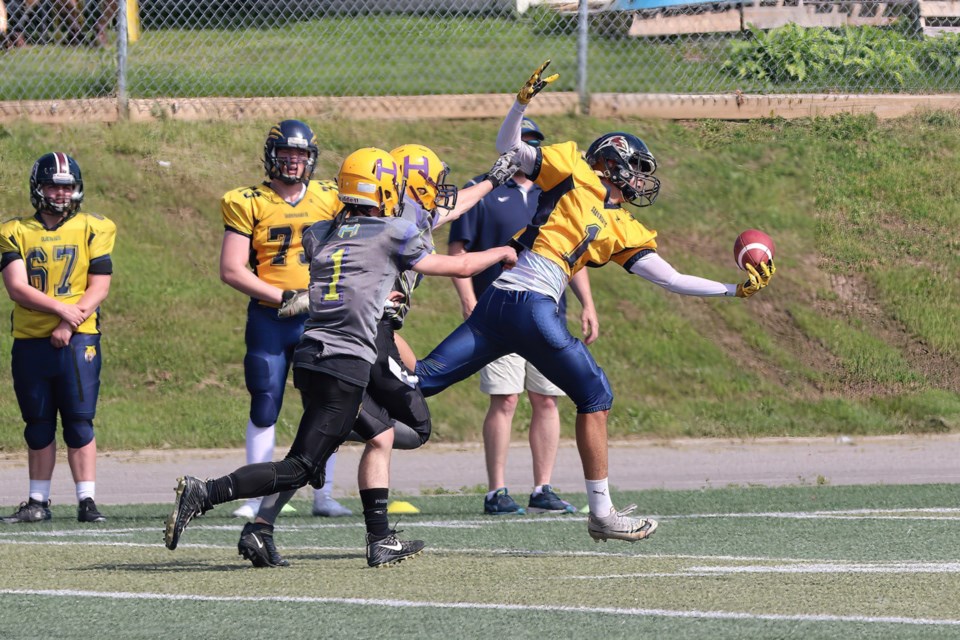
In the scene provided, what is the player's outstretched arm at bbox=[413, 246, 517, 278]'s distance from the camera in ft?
19.8

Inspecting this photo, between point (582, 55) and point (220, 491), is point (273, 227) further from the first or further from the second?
point (582, 55)

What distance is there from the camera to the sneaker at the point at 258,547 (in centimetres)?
606

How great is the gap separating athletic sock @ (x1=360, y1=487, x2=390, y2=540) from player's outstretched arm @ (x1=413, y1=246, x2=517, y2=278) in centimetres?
97

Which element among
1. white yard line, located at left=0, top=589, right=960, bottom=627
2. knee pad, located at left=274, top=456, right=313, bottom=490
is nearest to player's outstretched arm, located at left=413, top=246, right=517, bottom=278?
knee pad, located at left=274, top=456, right=313, bottom=490

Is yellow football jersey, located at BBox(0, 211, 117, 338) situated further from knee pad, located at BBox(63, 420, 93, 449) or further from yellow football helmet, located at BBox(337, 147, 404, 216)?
yellow football helmet, located at BBox(337, 147, 404, 216)

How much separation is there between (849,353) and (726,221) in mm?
2008

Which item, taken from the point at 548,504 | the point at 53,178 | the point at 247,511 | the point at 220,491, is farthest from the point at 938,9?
the point at 220,491

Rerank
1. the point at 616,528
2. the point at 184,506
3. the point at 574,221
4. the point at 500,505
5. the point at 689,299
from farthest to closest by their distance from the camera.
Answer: the point at 689,299, the point at 500,505, the point at 574,221, the point at 616,528, the point at 184,506

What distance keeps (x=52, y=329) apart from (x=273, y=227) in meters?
1.37

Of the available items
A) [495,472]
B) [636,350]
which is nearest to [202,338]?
[636,350]

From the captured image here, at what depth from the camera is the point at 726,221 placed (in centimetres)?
1409

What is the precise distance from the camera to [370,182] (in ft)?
20.0

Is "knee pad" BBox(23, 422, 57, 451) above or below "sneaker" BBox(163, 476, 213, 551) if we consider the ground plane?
above

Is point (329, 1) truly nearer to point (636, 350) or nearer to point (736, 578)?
point (636, 350)
